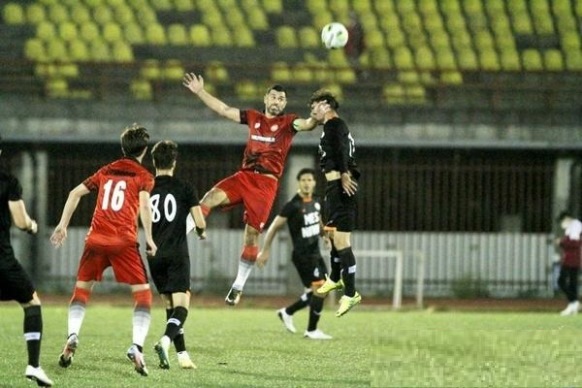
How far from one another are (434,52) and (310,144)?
174 inches

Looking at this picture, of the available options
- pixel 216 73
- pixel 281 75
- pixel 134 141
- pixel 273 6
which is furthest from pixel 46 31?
pixel 134 141

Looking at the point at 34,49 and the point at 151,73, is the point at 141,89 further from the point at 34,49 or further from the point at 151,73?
the point at 34,49

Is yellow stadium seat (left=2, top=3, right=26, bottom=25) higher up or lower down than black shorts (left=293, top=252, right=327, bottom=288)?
higher up

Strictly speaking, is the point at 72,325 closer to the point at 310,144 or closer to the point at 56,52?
the point at 310,144

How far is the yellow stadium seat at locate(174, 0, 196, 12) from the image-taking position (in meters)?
29.5

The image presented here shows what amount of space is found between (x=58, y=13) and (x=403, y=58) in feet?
24.7

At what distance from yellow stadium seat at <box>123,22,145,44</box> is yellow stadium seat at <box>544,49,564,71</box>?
343 inches

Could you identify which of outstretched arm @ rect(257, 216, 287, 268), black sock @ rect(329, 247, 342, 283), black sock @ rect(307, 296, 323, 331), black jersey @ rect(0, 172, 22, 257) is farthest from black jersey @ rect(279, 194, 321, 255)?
black jersey @ rect(0, 172, 22, 257)

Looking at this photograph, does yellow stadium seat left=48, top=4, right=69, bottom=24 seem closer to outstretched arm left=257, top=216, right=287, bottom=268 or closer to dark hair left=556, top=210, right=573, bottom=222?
dark hair left=556, top=210, right=573, bottom=222

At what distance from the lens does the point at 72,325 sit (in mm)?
12469

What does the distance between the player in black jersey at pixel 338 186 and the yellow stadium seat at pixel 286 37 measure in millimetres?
14683

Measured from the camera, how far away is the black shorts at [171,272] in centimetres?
1266

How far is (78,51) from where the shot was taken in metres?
28.6

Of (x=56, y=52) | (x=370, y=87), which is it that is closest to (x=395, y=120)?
(x=370, y=87)
